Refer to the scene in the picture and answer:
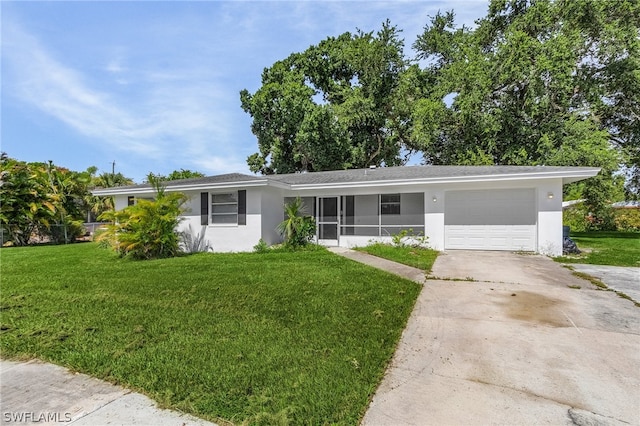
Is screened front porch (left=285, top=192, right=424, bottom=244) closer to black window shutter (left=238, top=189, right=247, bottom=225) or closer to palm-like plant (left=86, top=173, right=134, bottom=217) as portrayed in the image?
black window shutter (left=238, top=189, right=247, bottom=225)

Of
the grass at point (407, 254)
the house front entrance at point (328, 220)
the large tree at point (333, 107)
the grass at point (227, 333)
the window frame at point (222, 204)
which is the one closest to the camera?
the grass at point (227, 333)

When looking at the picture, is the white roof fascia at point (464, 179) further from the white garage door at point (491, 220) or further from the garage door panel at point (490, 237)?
the garage door panel at point (490, 237)

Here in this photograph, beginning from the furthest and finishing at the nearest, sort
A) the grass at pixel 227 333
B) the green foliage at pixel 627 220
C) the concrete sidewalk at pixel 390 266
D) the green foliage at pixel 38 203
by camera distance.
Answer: the green foliage at pixel 627 220
the green foliage at pixel 38 203
the concrete sidewalk at pixel 390 266
the grass at pixel 227 333

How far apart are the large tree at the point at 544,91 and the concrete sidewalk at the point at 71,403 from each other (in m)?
19.4

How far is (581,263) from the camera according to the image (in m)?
8.86

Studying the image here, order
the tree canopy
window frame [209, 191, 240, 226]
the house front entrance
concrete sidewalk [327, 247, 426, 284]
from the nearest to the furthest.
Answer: concrete sidewalk [327, 247, 426, 284] → window frame [209, 191, 240, 226] → the house front entrance → the tree canopy

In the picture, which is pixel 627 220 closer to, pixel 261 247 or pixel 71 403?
pixel 261 247

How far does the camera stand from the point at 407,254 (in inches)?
398

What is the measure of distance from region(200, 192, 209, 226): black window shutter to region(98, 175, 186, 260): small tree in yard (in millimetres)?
1663

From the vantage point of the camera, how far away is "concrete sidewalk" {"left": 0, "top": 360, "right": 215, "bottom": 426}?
246 centimetres

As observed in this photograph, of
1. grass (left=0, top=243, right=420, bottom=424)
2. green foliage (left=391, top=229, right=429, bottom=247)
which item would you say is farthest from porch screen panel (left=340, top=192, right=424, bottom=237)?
grass (left=0, top=243, right=420, bottom=424)

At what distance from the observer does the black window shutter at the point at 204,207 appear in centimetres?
1257

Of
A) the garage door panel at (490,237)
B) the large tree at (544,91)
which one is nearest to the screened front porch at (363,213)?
the garage door panel at (490,237)

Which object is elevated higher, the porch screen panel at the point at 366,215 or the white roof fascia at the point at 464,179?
the white roof fascia at the point at 464,179
